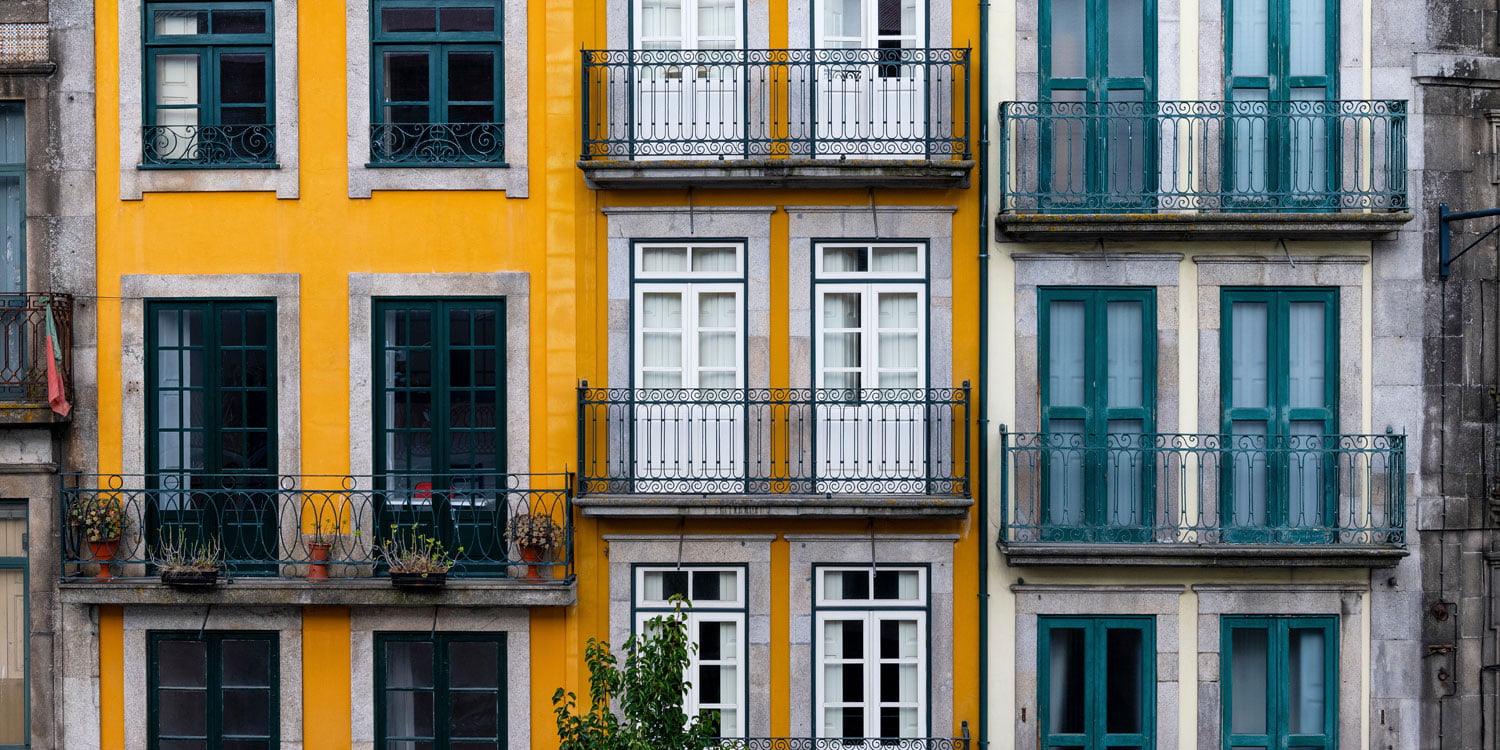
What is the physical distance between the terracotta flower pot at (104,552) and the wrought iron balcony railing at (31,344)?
1.59m

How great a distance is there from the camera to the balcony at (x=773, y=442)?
1229 centimetres

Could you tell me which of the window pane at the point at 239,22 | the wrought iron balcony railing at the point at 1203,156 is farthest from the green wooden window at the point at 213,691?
the wrought iron balcony railing at the point at 1203,156

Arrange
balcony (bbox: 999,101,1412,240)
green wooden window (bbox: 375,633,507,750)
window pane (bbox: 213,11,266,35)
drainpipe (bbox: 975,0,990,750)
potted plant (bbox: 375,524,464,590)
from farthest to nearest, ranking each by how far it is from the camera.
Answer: window pane (bbox: 213,11,266,35)
green wooden window (bbox: 375,633,507,750)
drainpipe (bbox: 975,0,990,750)
balcony (bbox: 999,101,1412,240)
potted plant (bbox: 375,524,464,590)

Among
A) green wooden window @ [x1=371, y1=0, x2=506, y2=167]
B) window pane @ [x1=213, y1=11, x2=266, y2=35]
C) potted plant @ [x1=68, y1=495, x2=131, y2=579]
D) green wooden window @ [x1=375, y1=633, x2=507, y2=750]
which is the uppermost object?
window pane @ [x1=213, y1=11, x2=266, y2=35]

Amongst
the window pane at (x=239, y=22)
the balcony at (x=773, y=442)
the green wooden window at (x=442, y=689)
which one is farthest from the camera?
the window pane at (x=239, y=22)

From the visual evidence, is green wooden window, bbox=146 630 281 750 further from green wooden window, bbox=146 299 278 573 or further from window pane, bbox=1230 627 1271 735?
window pane, bbox=1230 627 1271 735

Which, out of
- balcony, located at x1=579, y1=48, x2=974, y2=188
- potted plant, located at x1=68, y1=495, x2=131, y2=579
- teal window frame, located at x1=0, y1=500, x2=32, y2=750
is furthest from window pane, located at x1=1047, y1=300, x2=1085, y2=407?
teal window frame, located at x1=0, y1=500, x2=32, y2=750

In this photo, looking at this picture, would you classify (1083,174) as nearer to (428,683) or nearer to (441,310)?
(441,310)

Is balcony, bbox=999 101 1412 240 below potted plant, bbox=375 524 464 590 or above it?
above

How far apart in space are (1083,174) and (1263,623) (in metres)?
5.09

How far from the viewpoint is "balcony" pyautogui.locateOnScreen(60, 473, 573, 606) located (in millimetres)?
12430

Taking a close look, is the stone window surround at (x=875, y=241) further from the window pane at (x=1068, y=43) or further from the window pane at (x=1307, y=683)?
the window pane at (x=1307, y=683)

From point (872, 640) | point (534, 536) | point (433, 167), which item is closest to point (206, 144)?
point (433, 167)

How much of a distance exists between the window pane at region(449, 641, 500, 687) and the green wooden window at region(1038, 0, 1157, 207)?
7687mm
